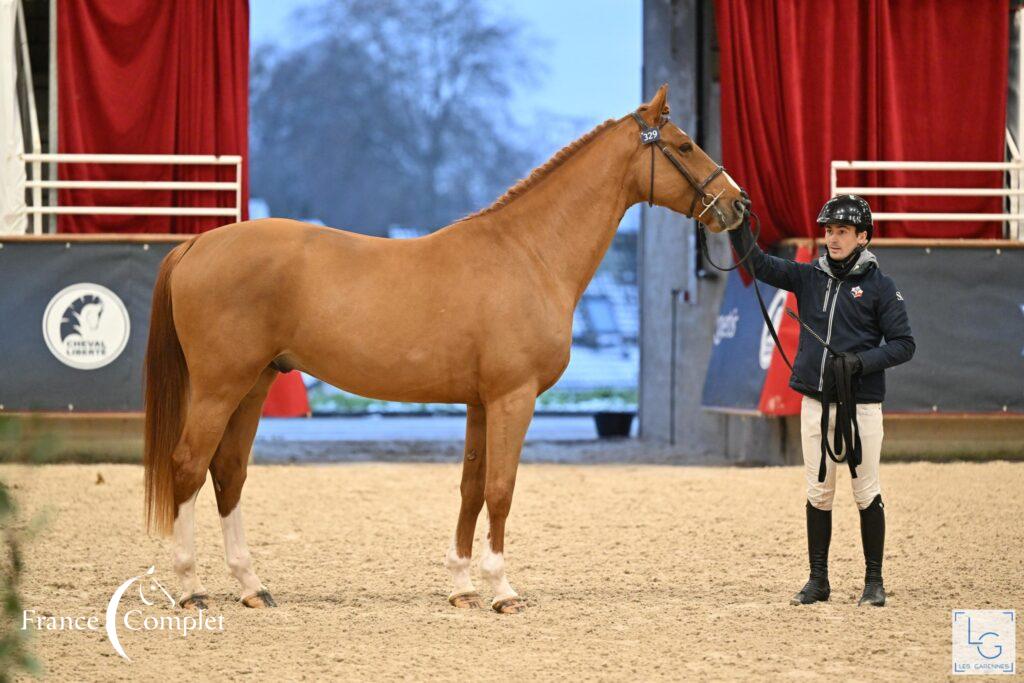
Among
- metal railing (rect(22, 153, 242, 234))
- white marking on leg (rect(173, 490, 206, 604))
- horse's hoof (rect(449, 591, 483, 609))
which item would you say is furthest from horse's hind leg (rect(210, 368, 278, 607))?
metal railing (rect(22, 153, 242, 234))

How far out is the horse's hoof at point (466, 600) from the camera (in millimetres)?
4121

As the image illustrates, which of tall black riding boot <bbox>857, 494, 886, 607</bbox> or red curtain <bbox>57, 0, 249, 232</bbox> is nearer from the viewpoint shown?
tall black riding boot <bbox>857, 494, 886, 607</bbox>

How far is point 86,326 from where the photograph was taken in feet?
24.2

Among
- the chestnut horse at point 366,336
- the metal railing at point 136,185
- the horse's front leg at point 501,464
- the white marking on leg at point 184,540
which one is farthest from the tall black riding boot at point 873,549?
the metal railing at point 136,185

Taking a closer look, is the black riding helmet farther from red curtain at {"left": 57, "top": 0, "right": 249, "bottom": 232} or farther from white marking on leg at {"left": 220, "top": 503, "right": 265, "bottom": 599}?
red curtain at {"left": 57, "top": 0, "right": 249, "bottom": 232}

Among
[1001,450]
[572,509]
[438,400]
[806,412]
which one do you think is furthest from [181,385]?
[1001,450]

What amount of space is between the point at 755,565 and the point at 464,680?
7.35 ft

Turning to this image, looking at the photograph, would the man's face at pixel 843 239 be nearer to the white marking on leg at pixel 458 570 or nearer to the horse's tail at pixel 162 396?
the white marking on leg at pixel 458 570

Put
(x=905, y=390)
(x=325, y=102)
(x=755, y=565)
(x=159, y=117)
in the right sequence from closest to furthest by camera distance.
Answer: (x=755, y=565)
(x=905, y=390)
(x=159, y=117)
(x=325, y=102)

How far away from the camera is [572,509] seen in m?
6.32

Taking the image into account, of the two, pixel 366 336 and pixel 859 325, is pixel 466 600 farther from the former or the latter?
pixel 859 325

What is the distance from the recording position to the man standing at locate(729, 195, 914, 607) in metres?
4.04

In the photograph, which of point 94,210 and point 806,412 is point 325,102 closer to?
point 94,210

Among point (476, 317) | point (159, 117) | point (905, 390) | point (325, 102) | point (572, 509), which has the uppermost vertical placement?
point (325, 102)
